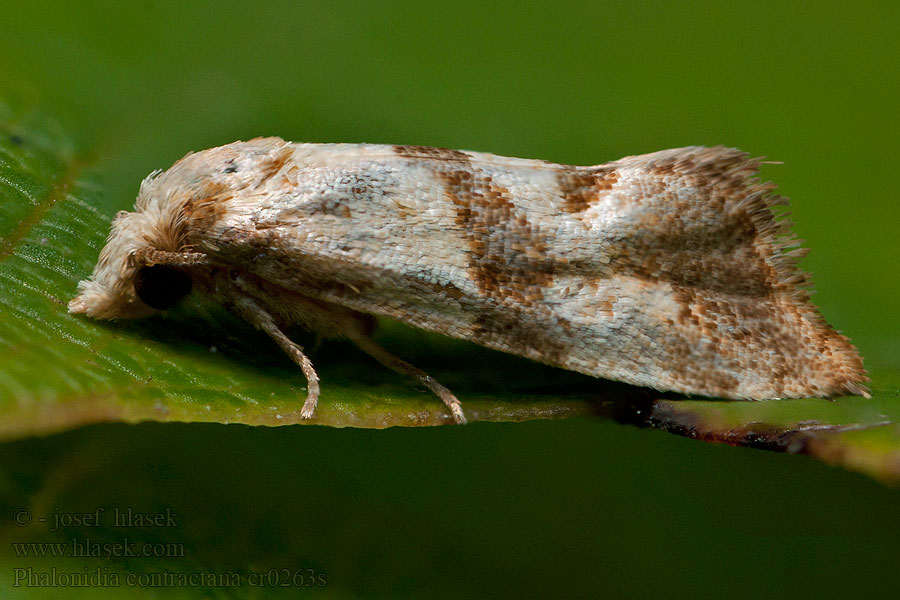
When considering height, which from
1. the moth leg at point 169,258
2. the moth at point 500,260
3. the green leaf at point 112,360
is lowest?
the green leaf at point 112,360

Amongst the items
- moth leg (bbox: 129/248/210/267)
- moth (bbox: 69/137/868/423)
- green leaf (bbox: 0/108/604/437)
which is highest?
moth (bbox: 69/137/868/423)

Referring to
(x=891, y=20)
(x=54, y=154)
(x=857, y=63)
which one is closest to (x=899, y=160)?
(x=857, y=63)

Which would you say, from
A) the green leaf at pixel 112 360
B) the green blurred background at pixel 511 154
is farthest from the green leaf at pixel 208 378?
the green blurred background at pixel 511 154

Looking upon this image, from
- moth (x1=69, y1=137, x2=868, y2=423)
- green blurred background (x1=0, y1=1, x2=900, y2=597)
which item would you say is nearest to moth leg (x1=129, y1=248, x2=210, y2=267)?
moth (x1=69, y1=137, x2=868, y2=423)

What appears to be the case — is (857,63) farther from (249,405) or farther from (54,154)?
(54,154)

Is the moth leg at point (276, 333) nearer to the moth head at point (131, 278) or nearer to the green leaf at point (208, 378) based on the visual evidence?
the green leaf at point (208, 378)

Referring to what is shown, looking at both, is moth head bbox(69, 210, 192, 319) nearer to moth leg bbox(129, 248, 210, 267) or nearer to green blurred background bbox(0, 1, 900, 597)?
moth leg bbox(129, 248, 210, 267)
